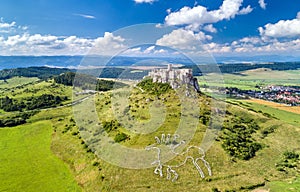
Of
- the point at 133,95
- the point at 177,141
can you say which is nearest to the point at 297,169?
the point at 177,141

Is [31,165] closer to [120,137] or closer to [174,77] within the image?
[120,137]

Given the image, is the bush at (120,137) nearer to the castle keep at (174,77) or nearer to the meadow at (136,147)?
the meadow at (136,147)

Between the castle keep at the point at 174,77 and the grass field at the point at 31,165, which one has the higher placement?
the castle keep at the point at 174,77

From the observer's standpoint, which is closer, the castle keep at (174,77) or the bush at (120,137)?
the bush at (120,137)

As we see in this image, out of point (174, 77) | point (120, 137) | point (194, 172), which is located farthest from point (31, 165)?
point (174, 77)

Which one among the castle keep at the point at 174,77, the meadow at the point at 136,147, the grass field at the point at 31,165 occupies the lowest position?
the grass field at the point at 31,165

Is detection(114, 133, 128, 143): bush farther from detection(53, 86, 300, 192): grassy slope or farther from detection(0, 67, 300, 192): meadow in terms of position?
detection(53, 86, 300, 192): grassy slope

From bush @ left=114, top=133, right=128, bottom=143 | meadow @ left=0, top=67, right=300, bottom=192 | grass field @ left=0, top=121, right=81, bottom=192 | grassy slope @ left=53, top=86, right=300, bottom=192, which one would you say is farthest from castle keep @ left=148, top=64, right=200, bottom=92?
grass field @ left=0, top=121, right=81, bottom=192

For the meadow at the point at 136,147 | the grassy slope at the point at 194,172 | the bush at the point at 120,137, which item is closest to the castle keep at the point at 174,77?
the meadow at the point at 136,147
